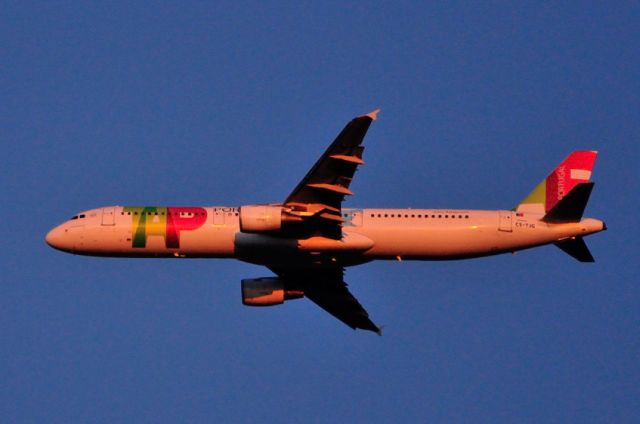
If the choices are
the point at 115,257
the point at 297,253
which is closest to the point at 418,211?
the point at 297,253

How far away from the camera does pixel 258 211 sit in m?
62.2

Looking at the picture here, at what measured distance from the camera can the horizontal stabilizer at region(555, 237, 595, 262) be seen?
6638 centimetres

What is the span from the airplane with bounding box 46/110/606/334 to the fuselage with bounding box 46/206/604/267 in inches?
2.3

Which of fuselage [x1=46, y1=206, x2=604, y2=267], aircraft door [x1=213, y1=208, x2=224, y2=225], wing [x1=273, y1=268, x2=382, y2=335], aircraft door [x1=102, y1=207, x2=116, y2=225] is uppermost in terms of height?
aircraft door [x1=102, y1=207, x2=116, y2=225]

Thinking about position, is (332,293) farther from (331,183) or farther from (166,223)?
(331,183)

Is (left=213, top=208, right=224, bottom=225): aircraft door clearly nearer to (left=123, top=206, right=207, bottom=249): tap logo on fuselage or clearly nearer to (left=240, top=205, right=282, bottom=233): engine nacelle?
(left=123, top=206, right=207, bottom=249): tap logo on fuselage

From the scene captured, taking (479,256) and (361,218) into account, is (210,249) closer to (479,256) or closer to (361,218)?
(361,218)

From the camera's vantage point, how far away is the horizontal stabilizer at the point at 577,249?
66375mm

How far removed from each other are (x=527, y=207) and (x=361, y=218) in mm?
10558

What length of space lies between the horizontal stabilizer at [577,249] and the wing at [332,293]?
44.7ft

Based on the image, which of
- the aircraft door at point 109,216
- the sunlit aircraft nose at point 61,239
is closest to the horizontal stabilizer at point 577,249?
the aircraft door at point 109,216

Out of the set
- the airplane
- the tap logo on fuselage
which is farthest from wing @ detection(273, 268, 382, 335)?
the tap logo on fuselage

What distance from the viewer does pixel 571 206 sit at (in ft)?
211

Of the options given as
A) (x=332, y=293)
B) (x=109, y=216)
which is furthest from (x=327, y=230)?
(x=109, y=216)
